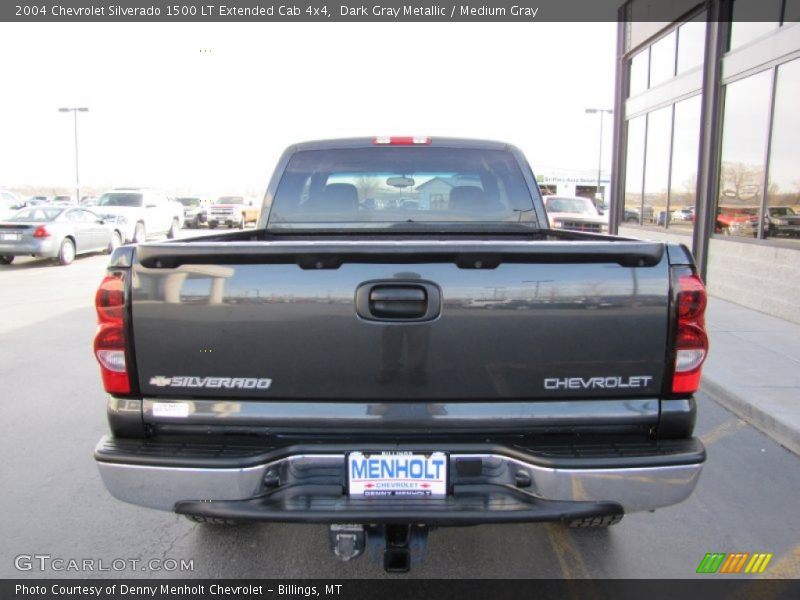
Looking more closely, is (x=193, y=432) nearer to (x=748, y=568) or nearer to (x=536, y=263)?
(x=536, y=263)

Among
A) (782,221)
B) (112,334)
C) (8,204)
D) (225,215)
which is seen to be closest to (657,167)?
(782,221)

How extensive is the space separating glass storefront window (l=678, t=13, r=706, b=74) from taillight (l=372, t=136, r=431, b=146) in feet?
30.3

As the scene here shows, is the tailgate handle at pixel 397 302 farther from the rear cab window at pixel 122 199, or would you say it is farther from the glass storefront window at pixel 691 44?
the rear cab window at pixel 122 199

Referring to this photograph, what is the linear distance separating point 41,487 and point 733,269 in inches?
394

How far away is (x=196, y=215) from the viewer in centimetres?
3244

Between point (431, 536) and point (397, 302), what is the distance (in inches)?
62.6

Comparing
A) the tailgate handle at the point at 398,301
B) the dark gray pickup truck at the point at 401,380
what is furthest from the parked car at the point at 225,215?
the tailgate handle at the point at 398,301

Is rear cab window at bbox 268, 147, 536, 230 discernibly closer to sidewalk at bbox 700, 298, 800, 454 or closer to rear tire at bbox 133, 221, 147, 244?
sidewalk at bbox 700, 298, 800, 454

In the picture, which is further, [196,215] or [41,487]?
[196,215]

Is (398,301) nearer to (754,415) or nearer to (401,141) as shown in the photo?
(401,141)

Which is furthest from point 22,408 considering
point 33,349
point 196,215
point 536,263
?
point 196,215

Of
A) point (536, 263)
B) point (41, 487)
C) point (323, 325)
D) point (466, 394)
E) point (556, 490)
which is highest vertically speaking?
point (536, 263)

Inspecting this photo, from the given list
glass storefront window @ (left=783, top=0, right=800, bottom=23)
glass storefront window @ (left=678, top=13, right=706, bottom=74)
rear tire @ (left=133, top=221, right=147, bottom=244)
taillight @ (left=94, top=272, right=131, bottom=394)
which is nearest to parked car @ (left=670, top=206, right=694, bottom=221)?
glass storefront window @ (left=678, top=13, right=706, bottom=74)

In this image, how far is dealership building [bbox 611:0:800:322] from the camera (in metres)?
8.59
